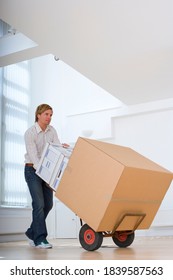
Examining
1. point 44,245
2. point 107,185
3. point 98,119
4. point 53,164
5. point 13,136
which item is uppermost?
point 98,119

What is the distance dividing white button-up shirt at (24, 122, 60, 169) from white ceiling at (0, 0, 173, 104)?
80 centimetres

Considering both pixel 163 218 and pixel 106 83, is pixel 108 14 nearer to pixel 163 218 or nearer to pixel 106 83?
pixel 106 83

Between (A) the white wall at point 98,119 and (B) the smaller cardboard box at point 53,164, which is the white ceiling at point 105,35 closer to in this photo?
(A) the white wall at point 98,119

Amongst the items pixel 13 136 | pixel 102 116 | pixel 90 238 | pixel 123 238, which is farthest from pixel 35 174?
pixel 102 116

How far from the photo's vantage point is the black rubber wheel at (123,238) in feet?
9.16

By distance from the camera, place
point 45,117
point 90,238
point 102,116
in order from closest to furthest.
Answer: point 90,238 → point 45,117 → point 102,116

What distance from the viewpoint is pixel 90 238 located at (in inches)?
97.3

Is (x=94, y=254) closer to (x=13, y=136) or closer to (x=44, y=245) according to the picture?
(x=44, y=245)

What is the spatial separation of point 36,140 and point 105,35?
3.54 feet

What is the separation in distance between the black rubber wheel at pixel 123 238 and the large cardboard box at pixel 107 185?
0.20m

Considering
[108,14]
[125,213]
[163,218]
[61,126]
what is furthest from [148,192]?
[61,126]

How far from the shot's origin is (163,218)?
4.84 meters

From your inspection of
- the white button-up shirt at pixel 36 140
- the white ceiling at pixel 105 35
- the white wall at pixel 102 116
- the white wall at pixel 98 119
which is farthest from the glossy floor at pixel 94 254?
the white wall at pixel 102 116

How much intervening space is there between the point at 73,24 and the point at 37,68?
304 centimetres
